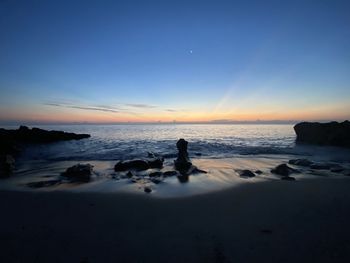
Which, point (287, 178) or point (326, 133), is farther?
point (326, 133)

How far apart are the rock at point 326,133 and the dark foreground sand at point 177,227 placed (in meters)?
31.6

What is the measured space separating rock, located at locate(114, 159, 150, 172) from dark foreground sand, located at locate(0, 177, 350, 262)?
6.10 meters

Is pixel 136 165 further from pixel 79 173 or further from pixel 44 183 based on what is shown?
pixel 44 183

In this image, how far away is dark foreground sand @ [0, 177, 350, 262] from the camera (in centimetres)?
539

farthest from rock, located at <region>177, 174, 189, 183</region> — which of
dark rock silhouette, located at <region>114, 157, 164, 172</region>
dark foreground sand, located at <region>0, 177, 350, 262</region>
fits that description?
dark rock silhouette, located at <region>114, 157, 164, 172</region>

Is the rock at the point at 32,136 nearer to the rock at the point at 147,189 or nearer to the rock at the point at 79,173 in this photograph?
the rock at the point at 79,173

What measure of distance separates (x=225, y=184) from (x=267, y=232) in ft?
18.6

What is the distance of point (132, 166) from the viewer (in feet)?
54.6

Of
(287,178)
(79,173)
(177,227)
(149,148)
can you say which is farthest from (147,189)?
(149,148)

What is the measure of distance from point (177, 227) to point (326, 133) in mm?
41967

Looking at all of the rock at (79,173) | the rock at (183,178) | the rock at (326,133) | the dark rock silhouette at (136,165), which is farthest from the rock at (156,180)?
the rock at (326,133)

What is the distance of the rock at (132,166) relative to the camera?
16.4 metres

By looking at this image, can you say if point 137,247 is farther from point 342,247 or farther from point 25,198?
point 25,198

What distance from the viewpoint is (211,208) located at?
8398 millimetres
